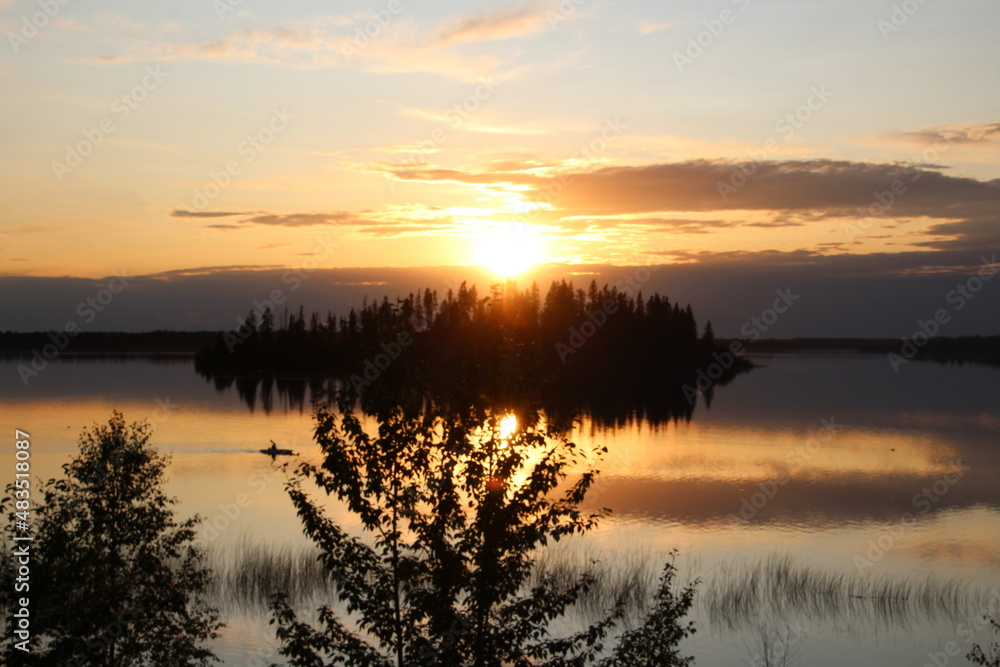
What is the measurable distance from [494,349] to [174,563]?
18385mm

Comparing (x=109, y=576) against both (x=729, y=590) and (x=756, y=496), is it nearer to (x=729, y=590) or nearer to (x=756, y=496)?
(x=729, y=590)

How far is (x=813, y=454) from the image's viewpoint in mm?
56875

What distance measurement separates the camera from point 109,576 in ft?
46.5

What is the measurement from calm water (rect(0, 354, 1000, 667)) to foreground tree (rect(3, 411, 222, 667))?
6.85 metres

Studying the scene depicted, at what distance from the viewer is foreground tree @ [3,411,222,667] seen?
13188mm

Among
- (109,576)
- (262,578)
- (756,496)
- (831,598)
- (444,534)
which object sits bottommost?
(756,496)

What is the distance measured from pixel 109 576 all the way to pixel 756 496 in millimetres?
34045

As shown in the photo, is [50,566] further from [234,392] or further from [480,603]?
[234,392]

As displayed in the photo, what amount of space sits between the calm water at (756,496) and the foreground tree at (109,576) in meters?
6.85

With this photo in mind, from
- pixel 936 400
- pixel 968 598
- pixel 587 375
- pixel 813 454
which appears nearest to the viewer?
pixel 968 598

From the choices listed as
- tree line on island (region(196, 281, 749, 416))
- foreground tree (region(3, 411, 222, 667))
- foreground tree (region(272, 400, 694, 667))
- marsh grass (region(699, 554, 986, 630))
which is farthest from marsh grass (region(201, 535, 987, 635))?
tree line on island (region(196, 281, 749, 416))

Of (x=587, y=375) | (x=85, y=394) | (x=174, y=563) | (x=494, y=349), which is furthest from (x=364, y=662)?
(x=587, y=375)

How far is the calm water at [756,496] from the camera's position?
24156 mm

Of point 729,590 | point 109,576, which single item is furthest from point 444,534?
point 729,590
